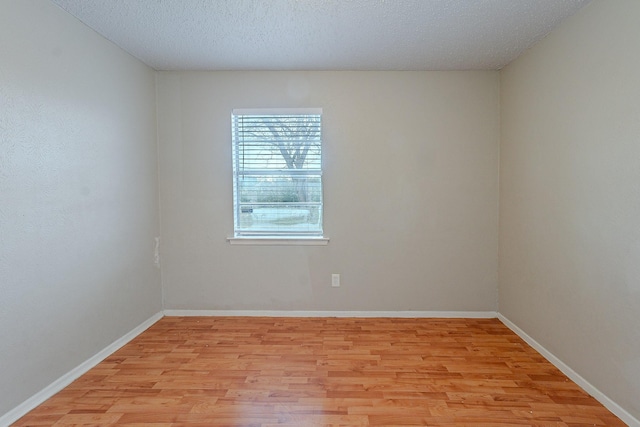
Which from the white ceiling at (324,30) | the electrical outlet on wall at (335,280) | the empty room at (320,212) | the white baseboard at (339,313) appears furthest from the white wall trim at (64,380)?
the white ceiling at (324,30)

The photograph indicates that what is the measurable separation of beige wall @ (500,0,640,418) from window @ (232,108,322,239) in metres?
1.88

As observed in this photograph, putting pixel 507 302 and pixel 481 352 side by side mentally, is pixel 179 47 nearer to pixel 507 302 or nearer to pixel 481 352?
pixel 481 352

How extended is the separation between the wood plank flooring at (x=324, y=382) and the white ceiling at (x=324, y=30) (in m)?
2.47

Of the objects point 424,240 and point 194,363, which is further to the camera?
point 424,240

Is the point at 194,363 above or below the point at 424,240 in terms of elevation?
below

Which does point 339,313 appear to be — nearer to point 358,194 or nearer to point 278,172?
point 358,194

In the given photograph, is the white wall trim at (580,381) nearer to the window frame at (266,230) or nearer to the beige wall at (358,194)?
the beige wall at (358,194)

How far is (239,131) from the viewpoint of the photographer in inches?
147

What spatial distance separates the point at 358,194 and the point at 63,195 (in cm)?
244

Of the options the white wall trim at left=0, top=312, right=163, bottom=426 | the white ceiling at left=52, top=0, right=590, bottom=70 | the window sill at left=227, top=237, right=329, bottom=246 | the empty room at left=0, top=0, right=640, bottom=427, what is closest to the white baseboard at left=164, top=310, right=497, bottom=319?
the empty room at left=0, top=0, right=640, bottom=427

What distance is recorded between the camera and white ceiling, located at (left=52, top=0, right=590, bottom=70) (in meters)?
2.38

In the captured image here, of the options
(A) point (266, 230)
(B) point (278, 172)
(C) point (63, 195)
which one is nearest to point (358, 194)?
(B) point (278, 172)

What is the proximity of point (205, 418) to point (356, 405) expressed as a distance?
0.88m

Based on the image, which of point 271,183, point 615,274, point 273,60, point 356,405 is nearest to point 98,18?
point 273,60
